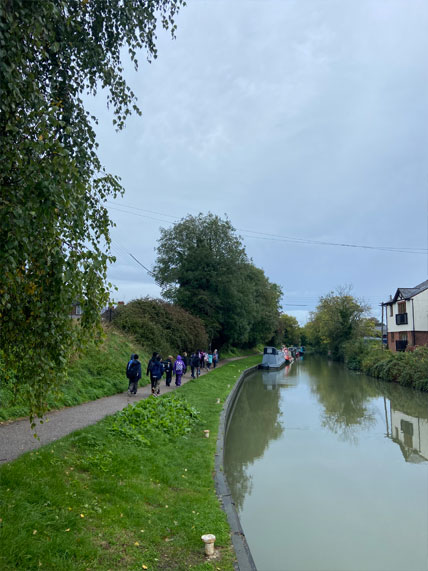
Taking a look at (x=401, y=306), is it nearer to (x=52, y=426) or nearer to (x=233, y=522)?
(x=52, y=426)

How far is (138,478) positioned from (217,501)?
129cm

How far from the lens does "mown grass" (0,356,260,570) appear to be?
420 centimetres

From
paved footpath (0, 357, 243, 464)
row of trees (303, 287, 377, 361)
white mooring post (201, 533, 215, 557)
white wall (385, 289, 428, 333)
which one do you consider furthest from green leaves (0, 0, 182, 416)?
row of trees (303, 287, 377, 361)

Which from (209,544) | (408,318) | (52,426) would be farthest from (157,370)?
(408,318)

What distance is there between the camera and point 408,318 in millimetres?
37438

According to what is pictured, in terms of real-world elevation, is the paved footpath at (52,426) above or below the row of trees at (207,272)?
below

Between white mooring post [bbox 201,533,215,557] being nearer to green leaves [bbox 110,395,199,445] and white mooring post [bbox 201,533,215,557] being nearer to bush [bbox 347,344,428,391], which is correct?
green leaves [bbox 110,395,199,445]

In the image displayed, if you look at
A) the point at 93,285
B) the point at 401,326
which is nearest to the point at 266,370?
the point at 401,326

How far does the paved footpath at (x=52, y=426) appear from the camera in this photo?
23.3 feet

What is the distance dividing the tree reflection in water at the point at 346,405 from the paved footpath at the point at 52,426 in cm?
739

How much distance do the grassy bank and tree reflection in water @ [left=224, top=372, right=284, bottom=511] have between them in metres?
4.47

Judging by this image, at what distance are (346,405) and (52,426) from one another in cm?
1523

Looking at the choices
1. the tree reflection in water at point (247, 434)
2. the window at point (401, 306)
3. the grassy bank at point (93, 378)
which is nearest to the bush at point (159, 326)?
the grassy bank at point (93, 378)

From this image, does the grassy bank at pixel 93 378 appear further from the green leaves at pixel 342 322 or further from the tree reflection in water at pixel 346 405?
the green leaves at pixel 342 322
